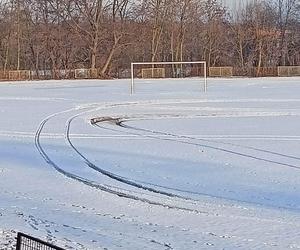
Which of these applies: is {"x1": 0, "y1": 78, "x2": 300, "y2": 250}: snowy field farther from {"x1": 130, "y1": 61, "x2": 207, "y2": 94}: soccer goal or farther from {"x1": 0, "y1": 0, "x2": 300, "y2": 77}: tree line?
{"x1": 0, "y1": 0, "x2": 300, "y2": 77}: tree line

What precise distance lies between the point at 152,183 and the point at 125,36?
59.8m

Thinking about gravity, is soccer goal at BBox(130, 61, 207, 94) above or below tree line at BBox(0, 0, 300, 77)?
below

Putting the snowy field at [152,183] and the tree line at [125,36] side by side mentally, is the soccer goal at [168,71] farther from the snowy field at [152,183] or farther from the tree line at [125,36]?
the snowy field at [152,183]

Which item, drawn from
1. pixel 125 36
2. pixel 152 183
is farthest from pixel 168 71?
pixel 152 183

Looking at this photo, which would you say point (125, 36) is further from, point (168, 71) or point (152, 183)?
point (152, 183)

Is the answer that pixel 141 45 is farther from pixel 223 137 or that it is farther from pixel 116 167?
pixel 116 167

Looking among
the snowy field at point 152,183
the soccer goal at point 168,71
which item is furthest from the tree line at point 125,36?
the snowy field at point 152,183

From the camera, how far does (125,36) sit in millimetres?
70125

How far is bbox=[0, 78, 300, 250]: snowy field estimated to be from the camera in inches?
312

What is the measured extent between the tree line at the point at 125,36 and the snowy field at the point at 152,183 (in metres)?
48.4

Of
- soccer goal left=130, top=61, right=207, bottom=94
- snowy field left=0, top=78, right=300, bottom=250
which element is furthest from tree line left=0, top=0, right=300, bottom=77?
snowy field left=0, top=78, right=300, bottom=250

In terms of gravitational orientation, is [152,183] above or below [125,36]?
below

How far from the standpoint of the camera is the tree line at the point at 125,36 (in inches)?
2771

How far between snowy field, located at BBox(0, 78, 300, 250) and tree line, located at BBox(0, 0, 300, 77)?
4840cm
